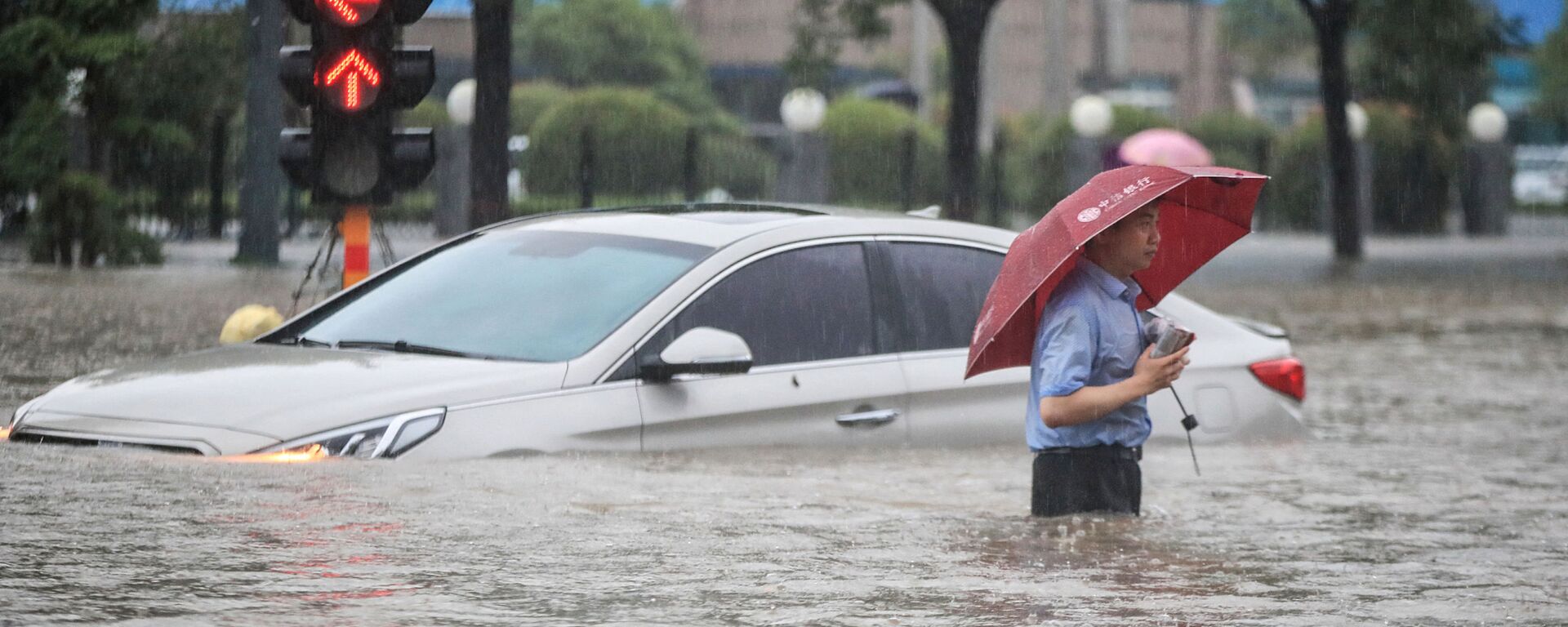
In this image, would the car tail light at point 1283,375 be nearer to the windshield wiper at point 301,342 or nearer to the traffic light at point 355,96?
the windshield wiper at point 301,342

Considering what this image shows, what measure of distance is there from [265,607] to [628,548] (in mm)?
1311

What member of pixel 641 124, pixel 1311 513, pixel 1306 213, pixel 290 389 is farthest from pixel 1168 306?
pixel 1306 213

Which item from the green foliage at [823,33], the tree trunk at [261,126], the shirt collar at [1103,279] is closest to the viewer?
the shirt collar at [1103,279]

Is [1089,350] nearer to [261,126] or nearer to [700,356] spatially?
[700,356]

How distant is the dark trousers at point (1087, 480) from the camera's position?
6.57 m

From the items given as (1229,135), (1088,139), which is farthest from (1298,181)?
(1088,139)

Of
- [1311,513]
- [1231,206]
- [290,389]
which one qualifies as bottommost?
[1311,513]

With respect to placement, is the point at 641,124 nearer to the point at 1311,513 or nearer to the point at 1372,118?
the point at 1372,118

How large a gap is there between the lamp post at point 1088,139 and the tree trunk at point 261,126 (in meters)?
17.6

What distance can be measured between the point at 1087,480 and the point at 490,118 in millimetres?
11717

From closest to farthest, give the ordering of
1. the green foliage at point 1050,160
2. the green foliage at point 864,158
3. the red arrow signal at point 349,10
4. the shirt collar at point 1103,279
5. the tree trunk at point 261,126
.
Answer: the shirt collar at point 1103,279 < the red arrow signal at point 349,10 < the tree trunk at point 261,126 < the green foliage at point 864,158 < the green foliage at point 1050,160

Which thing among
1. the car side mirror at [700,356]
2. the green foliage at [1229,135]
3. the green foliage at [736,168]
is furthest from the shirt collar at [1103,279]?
the green foliage at [1229,135]

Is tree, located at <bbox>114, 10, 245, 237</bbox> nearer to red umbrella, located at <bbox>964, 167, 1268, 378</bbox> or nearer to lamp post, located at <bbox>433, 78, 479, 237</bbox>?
lamp post, located at <bbox>433, 78, 479, 237</bbox>

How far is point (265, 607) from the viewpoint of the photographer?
5059 millimetres
